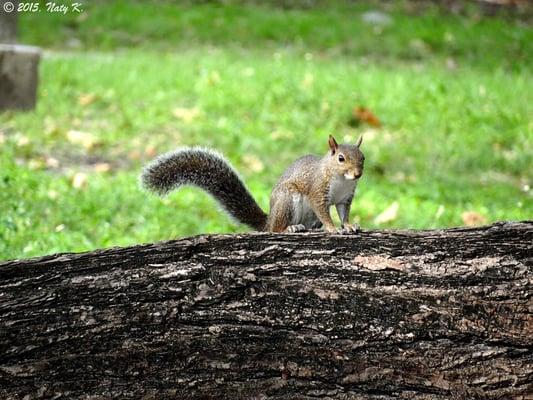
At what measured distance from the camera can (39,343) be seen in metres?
2.45

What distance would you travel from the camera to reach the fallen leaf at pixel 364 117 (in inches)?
287

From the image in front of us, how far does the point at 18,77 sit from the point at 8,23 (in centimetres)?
141

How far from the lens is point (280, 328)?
2486 mm

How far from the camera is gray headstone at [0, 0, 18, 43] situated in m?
8.72

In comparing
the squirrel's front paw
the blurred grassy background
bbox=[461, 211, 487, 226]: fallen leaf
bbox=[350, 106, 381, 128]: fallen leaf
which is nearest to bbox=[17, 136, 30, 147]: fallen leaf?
the blurred grassy background

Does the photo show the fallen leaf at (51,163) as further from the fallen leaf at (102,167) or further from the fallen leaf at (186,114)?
the fallen leaf at (186,114)

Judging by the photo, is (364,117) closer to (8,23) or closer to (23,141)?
(23,141)

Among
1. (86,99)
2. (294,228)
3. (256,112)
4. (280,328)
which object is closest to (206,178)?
(294,228)

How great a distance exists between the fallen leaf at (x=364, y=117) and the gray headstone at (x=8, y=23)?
346 cm

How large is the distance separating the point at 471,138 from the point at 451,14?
5660mm

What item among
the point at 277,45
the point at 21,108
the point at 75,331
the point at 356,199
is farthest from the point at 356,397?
the point at 277,45

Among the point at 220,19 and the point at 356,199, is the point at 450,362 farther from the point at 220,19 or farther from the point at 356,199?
the point at 220,19

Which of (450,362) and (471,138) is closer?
(450,362)
